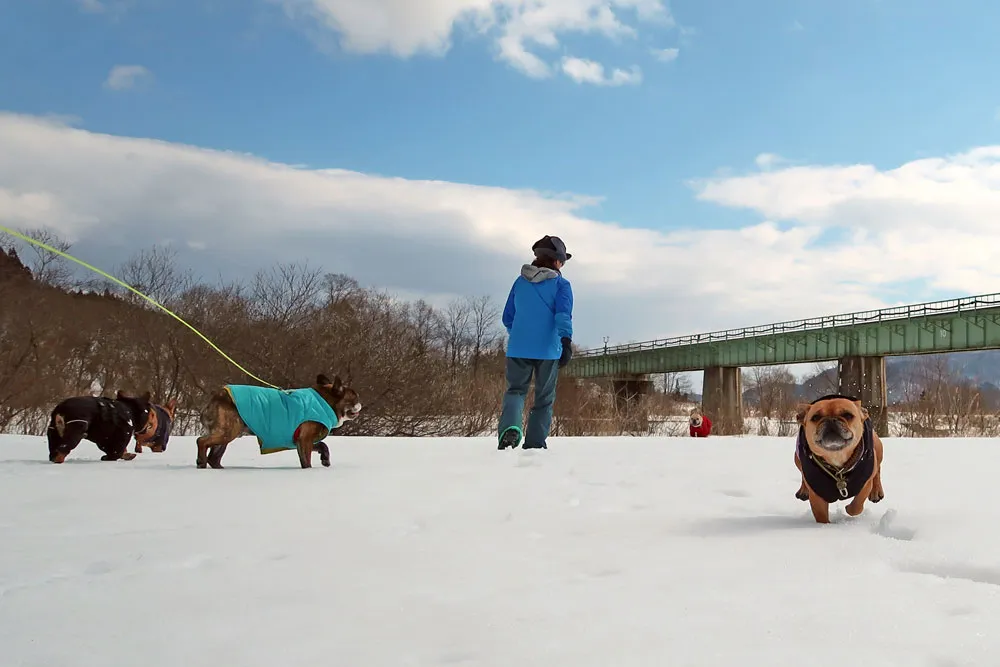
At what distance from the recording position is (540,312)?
752cm

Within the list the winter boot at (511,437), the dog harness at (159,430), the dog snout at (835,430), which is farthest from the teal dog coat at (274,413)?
the dog snout at (835,430)

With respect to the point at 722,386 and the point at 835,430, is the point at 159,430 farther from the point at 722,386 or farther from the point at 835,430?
the point at 722,386

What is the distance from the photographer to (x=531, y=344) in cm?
756

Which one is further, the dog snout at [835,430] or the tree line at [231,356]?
the tree line at [231,356]

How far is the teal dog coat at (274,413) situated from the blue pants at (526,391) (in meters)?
2.57

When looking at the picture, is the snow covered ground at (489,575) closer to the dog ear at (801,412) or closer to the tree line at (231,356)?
the dog ear at (801,412)

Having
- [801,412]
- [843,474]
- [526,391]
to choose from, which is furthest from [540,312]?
[843,474]

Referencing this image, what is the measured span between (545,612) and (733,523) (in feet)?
5.33

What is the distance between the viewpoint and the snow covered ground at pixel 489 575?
1704 mm

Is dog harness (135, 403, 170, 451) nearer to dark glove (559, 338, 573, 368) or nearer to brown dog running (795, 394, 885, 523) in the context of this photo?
dark glove (559, 338, 573, 368)

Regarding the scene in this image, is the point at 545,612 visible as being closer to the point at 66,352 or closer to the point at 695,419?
the point at 695,419

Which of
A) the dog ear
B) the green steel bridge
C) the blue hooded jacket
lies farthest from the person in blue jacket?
the green steel bridge

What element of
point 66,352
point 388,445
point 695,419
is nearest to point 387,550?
point 388,445

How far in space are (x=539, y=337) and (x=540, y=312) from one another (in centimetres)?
27
